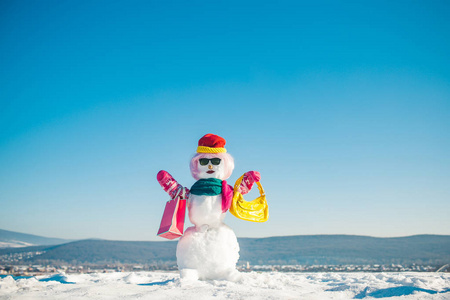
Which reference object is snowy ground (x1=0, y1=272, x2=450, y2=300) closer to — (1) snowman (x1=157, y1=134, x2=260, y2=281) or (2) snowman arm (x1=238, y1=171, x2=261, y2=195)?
(1) snowman (x1=157, y1=134, x2=260, y2=281)

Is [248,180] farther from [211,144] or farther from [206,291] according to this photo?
[206,291]

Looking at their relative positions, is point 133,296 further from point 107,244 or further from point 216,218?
point 107,244

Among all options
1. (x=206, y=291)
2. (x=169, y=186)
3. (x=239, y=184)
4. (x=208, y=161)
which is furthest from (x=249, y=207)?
(x=206, y=291)

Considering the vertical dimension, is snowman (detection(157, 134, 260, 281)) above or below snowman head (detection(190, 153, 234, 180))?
below

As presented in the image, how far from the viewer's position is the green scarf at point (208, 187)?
21.0ft

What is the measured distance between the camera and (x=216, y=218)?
6352 mm

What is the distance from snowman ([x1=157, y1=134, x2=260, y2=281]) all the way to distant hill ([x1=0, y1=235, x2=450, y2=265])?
40.9 m

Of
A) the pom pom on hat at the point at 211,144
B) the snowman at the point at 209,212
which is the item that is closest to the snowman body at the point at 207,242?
the snowman at the point at 209,212

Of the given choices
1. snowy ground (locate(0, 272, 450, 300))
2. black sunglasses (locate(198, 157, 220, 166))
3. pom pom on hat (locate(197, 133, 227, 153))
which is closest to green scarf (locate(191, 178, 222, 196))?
black sunglasses (locate(198, 157, 220, 166))

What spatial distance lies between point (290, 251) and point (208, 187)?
51600 mm

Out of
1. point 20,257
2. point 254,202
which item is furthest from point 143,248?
point 254,202

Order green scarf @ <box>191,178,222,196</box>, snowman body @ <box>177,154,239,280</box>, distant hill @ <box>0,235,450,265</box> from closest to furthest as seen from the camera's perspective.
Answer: snowman body @ <box>177,154,239,280</box>, green scarf @ <box>191,178,222,196</box>, distant hill @ <box>0,235,450,265</box>

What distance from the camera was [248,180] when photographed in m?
6.62

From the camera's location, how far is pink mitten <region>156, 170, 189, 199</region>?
6570 millimetres
